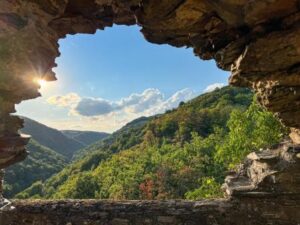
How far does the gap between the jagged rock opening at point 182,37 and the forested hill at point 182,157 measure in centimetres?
A: 1553

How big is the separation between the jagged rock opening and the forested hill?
15529mm

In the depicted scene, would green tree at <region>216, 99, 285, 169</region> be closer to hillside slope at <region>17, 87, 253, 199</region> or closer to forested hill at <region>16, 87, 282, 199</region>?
forested hill at <region>16, 87, 282, 199</region>

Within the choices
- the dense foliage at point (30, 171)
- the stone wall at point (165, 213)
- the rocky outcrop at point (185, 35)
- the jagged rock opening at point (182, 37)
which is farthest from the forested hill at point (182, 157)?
the rocky outcrop at point (185, 35)

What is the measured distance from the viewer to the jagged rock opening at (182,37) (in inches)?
368

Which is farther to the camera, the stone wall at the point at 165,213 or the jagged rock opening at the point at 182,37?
the stone wall at the point at 165,213

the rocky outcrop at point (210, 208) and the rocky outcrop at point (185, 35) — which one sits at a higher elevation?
the rocky outcrop at point (185, 35)

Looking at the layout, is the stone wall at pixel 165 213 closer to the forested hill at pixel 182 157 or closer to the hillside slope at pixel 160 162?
the forested hill at pixel 182 157

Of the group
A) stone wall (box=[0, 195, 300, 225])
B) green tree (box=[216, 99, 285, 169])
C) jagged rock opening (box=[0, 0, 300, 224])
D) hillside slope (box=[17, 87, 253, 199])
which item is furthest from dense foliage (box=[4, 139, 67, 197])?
stone wall (box=[0, 195, 300, 225])

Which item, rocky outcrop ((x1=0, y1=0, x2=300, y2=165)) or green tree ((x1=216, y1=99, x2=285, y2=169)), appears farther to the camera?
green tree ((x1=216, y1=99, x2=285, y2=169))

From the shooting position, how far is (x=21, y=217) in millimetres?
12742

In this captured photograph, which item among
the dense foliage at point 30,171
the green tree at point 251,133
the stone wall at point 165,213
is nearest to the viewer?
the stone wall at point 165,213

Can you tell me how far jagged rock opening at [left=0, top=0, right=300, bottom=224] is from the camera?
9352 mm

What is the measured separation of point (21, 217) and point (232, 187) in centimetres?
661

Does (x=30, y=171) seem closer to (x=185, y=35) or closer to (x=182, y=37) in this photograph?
(x=182, y=37)
